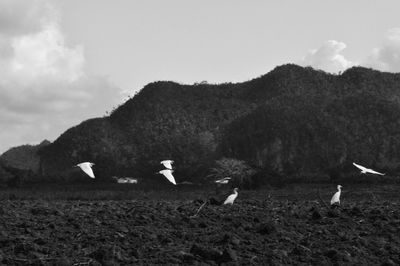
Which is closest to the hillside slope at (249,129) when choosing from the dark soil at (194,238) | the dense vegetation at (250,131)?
the dense vegetation at (250,131)

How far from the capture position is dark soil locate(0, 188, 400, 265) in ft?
24.9

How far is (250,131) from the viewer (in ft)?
158

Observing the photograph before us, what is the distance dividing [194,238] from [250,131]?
39011 mm

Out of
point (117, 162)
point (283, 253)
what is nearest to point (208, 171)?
point (117, 162)

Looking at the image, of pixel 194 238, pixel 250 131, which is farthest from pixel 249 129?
pixel 194 238

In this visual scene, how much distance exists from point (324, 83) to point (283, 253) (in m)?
55.7

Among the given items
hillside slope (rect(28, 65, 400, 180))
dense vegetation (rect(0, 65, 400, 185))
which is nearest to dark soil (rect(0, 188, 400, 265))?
dense vegetation (rect(0, 65, 400, 185))

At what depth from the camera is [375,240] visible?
9.87 metres

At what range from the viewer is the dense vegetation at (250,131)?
146 feet

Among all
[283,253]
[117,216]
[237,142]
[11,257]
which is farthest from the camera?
[237,142]

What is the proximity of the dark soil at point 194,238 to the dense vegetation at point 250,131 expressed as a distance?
2377cm

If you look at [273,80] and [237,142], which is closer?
[237,142]

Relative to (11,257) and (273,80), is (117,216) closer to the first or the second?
(11,257)

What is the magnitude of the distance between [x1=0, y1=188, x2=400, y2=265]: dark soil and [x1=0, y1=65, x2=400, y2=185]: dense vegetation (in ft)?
78.0
